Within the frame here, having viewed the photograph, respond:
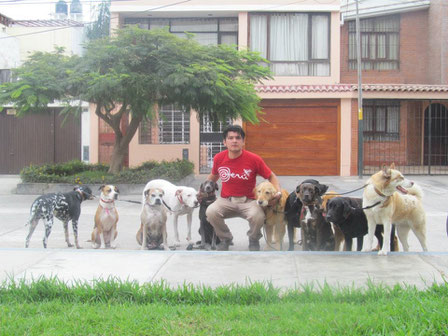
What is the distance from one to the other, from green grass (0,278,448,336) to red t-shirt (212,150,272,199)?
7.97 feet

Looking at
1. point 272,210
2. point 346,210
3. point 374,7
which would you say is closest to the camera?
point 346,210

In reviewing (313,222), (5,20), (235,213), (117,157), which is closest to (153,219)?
(235,213)

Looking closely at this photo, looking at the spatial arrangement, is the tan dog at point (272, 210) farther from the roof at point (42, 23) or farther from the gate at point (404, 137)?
the roof at point (42, 23)

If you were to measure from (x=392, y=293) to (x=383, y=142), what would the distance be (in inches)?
747

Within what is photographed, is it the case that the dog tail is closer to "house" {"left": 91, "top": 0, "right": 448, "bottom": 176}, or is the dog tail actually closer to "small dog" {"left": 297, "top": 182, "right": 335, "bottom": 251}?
"small dog" {"left": 297, "top": 182, "right": 335, "bottom": 251}

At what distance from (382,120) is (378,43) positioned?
351cm

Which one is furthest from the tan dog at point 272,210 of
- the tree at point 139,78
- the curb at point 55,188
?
the curb at point 55,188

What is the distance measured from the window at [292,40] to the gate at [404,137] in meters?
3.12

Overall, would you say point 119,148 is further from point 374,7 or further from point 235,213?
point 374,7

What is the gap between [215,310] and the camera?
4.27 meters

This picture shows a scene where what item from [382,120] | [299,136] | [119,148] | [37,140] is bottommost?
[119,148]

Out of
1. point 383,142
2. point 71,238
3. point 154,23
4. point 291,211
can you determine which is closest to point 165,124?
point 154,23

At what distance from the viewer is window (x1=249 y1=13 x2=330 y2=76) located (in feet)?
71.0

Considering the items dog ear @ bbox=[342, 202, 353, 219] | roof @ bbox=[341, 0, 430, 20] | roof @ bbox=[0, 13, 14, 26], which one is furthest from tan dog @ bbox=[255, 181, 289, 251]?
roof @ bbox=[0, 13, 14, 26]
